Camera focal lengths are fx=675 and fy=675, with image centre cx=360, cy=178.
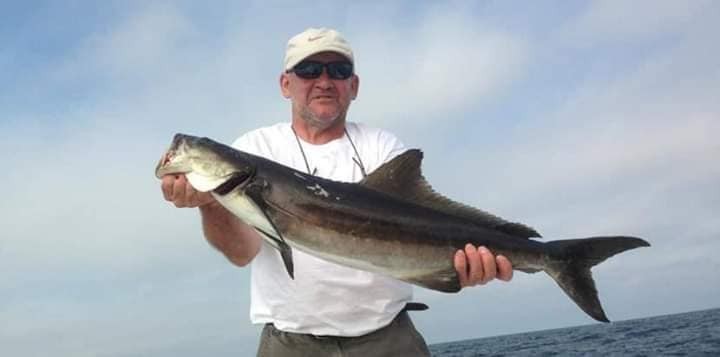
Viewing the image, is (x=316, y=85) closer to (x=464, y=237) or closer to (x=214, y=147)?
(x=214, y=147)

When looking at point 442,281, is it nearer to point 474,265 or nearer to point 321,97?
point 474,265

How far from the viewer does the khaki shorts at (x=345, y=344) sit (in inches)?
253

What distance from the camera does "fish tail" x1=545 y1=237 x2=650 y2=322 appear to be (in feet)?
19.7

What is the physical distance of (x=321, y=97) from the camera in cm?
702

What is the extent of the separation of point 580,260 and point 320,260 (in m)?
2.38

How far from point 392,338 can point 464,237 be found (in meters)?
1.40

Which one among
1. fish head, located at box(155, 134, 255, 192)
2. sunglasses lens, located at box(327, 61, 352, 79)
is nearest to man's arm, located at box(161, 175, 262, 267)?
fish head, located at box(155, 134, 255, 192)

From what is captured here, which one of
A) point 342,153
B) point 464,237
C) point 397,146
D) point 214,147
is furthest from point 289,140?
point 464,237

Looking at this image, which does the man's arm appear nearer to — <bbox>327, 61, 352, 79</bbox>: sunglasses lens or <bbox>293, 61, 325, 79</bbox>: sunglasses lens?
<bbox>293, 61, 325, 79</bbox>: sunglasses lens

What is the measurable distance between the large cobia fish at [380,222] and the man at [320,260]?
0.24m

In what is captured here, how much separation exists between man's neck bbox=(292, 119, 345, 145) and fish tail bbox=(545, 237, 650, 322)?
245 cm

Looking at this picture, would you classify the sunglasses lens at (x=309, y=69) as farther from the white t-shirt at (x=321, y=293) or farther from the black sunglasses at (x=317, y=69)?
the white t-shirt at (x=321, y=293)

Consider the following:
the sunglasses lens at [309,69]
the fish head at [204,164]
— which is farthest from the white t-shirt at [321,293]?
the fish head at [204,164]

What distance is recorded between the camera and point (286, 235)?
17.9 feet
